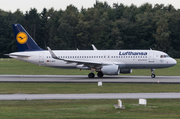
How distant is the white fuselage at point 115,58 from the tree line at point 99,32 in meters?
73.9

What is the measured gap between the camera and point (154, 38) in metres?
122

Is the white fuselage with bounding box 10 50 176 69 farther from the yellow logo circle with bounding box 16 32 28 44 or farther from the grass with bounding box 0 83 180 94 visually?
the grass with bounding box 0 83 180 94

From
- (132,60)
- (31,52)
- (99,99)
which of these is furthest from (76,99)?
(31,52)

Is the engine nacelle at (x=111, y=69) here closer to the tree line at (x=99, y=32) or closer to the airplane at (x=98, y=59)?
the airplane at (x=98, y=59)

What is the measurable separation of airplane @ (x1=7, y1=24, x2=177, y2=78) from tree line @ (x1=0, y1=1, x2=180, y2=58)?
73951 millimetres

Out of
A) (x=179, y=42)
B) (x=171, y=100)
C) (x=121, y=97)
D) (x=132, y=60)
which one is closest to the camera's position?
(x=171, y=100)

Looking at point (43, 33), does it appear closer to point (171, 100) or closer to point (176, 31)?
point (176, 31)

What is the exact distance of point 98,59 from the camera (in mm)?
44781

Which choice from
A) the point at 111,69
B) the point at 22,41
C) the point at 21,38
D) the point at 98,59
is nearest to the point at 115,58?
the point at 98,59

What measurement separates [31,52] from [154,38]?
273 ft

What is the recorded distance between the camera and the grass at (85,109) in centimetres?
1698

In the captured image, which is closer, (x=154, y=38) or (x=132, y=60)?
(x=132, y=60)

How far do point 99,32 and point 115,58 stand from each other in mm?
90169

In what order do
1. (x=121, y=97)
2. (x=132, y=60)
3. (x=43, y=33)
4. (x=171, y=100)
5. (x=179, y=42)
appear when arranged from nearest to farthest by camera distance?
(x=171, y=100), (x=121, y=97), (x=132, y=60), (x=179, y=42), (x=43, y=33)
